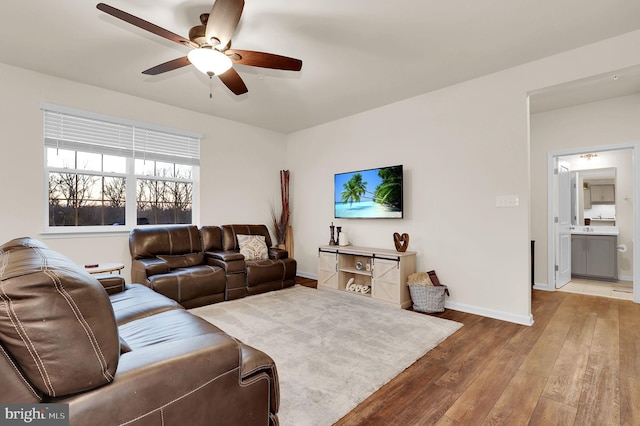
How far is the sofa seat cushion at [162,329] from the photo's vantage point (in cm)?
148

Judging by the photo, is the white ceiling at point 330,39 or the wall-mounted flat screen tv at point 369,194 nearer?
the white ceiling at point 330,39

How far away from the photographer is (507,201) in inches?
130

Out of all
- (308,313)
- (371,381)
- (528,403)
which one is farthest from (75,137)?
(528,403)

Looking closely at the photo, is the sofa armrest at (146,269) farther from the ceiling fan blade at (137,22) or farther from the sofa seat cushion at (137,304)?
the ceiling fan blade at (137,22)

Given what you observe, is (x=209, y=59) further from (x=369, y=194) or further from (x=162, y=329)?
(x=369, y=194)

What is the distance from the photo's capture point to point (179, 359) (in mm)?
1085

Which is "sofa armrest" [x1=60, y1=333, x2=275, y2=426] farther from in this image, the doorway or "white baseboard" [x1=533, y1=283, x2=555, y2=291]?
the doorway

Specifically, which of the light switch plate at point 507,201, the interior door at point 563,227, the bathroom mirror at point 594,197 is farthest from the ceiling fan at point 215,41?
the bathroom mirror at point 594,197

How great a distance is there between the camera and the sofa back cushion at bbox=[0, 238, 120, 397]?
0.83 metres

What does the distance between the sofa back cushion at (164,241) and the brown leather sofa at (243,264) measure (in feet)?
0.57

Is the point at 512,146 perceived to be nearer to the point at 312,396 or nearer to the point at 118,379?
the point at 312,396

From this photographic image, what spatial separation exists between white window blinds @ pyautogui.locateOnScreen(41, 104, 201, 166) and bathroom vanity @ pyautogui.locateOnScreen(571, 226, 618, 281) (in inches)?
265

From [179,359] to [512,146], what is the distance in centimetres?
363

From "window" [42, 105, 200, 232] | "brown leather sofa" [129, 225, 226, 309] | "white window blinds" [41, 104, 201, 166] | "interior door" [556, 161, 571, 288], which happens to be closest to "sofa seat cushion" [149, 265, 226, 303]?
"brown leather sofa" [129, 225, 226, 309]
